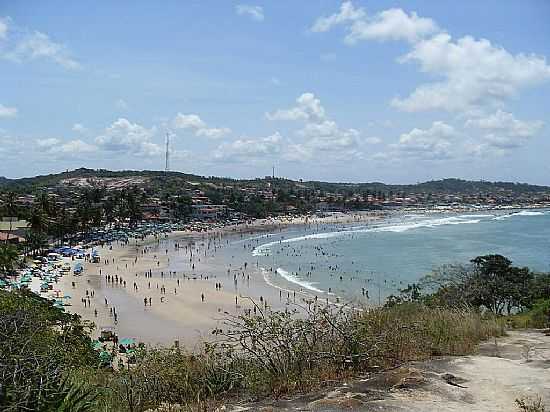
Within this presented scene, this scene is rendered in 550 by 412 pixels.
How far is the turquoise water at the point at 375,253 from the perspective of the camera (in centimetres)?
3706

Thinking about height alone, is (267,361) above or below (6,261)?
above

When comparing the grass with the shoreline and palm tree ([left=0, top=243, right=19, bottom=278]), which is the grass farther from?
palm tree ([left=0, top=243, right=19, bottom=278])

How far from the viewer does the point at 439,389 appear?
556cm

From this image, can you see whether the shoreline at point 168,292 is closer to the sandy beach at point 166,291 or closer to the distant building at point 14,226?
the sandy beach at point 166,291

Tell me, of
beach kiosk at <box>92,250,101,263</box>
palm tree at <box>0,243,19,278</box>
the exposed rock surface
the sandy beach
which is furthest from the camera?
beach kiosk at <box>92,250,101,263</box>

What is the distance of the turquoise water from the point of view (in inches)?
1459

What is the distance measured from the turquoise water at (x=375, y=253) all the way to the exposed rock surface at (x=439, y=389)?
17.9m

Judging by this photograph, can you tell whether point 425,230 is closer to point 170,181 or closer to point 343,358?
point 343,358

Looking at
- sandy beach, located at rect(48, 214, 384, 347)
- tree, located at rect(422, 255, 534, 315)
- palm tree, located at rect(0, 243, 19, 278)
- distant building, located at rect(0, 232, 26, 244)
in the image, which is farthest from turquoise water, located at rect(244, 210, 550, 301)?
distant building, located at rect(0, 232, 26, 244)

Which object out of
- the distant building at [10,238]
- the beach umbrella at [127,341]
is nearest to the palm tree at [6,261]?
the distant building at [10,238]

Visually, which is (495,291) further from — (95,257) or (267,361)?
(95,257)

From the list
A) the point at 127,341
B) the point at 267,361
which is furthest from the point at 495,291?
the point at 267,361

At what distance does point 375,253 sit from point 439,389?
46.8m

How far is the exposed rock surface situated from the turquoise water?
1788 centimetres
